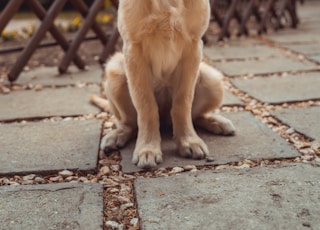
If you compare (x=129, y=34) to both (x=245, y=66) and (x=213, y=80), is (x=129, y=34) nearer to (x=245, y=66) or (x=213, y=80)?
(x=213, y=80)

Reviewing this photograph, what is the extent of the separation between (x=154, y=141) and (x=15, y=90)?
172 centimetres

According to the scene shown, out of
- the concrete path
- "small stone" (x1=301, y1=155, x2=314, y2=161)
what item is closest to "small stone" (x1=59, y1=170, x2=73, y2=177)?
the concrete path

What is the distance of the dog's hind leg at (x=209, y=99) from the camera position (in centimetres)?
234

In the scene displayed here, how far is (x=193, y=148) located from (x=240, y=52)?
2.66 metres

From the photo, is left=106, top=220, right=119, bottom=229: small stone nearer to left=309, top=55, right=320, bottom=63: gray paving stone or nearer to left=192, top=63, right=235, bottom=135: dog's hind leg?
left=192, top=63, right=235, bottom=135: dog's hind leg

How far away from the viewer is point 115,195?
1.69 m

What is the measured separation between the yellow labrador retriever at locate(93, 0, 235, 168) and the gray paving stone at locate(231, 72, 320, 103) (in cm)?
70

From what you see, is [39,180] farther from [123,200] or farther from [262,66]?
[262,66]

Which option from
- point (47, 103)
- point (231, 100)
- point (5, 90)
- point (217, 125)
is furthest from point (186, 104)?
point (5, 90)

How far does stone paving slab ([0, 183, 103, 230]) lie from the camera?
4.78 ft

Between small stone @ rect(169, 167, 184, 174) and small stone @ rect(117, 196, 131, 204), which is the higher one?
small stone @ rect(117, 196, 131, 204)

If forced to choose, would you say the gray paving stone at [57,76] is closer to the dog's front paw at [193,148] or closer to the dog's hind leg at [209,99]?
the dog's hind leg at [209,99]

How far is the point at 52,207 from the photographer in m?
1.57

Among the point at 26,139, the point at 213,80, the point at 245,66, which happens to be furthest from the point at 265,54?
the point at 26,139
